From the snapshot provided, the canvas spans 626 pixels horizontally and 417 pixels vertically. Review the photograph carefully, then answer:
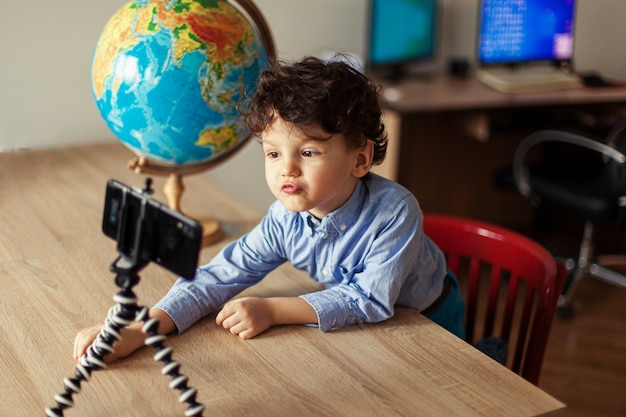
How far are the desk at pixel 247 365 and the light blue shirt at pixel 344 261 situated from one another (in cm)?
4

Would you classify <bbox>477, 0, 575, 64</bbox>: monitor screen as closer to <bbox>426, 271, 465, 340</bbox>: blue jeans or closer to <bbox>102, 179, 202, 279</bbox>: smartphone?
<bbox>426, 271, 465, 340</bbox>: blue jeans

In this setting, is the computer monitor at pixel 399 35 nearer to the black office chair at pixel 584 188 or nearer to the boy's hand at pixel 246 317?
the black office chair at pixel 584 188

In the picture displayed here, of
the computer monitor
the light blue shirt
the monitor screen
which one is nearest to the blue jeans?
the light blue shirt

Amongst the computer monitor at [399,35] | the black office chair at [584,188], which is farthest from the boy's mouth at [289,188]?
the computer monitor at [399,35]

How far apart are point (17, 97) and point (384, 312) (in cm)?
170

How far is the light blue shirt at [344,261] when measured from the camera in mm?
1347

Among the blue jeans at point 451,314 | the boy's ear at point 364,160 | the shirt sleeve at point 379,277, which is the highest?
the boy's ear at point 364,160

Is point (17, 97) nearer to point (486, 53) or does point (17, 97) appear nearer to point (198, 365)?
point (198, 365)

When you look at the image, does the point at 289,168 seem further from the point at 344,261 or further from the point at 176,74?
the point at 176,74

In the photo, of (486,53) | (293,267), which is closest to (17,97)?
(293,267)

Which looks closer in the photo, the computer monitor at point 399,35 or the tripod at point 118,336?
the tripod at point 118,336

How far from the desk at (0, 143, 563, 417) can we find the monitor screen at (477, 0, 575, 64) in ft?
7.39

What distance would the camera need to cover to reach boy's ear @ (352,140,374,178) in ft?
4.48

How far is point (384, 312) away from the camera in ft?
4.45
